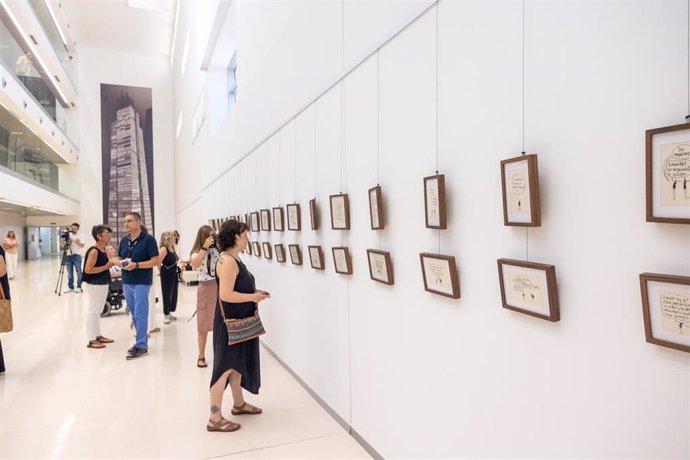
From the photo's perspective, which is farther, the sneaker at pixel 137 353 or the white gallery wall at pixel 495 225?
the sneaker at pixel 137 353

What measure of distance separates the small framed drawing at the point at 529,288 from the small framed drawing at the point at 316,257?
2.47 m

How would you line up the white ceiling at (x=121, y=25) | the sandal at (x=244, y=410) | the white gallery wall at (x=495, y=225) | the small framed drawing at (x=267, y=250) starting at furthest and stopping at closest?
the white ceiling at (x=121, y=25) → the small framed drawing at (x=267, y=250) → the sandal at (x=244, y=410) → the white gallery wall at (x=495, y=225)

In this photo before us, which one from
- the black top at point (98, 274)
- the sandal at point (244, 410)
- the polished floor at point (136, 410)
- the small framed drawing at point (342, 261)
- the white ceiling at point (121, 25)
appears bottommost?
the polished floor at point (136, 410)

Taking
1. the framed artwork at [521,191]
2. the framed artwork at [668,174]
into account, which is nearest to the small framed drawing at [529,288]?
the framed artwork at [521,191]

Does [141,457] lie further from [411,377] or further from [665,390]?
[665,390]

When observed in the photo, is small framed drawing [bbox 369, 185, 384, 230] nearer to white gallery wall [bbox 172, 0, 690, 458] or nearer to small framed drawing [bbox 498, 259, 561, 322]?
white gallery wall [bbox 172, 0, 690, 458]

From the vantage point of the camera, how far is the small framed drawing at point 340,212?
148 inches

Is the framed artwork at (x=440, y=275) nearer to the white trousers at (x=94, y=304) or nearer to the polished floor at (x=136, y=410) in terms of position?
the polished floor at (x=136, y=410)

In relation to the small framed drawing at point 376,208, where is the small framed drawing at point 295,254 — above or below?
below

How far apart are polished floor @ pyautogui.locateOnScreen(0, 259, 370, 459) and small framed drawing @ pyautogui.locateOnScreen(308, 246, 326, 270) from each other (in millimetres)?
1431

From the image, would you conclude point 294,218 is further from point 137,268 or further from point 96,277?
point 96,277

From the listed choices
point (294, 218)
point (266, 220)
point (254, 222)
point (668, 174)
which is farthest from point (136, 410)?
point (668, 174)

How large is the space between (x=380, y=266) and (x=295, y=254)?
2093 mm

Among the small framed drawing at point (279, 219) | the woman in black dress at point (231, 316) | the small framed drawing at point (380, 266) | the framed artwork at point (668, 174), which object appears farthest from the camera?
the small framed drawing at point (279, 219)
